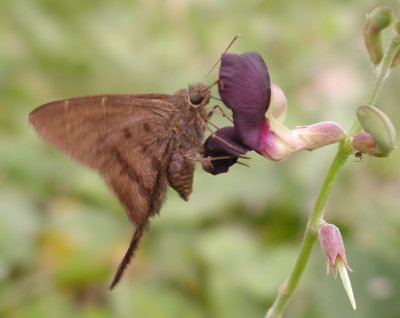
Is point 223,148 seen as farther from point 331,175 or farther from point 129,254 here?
point 129,254

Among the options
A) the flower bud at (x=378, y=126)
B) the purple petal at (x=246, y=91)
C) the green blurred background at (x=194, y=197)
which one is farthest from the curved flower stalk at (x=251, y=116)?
the green blurred background at (x=194, y=197)

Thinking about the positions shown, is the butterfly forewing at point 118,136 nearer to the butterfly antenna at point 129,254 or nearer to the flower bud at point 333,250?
the butterfly antenna at point 129,254

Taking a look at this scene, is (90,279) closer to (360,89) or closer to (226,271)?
(226,271)

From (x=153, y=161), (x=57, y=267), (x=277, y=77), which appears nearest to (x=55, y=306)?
(x=57, y=267)

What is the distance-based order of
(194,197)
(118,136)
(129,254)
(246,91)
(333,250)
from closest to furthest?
(333,250) < (246,91) < (129,254) < (118,136) < (194,197)

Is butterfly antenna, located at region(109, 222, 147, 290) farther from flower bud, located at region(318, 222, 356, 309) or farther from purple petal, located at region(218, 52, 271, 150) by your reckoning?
flower bud, located at region(318, 222, 356, 309)

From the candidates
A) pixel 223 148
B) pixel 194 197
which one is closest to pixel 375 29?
pixel 223 148

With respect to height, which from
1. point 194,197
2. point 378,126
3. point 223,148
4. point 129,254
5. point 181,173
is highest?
point 378,126
